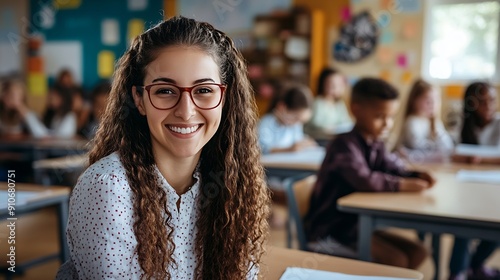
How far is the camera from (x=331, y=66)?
538cm

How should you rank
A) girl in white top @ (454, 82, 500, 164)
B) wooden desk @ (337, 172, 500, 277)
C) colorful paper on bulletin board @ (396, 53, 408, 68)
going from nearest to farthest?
1. wooden desk @ (337, 172, 500, 277)
2. girl in white top @ (454, 82, 500, 164)
3. colorful paper on bulletin board @ (396, 53, 408, 68)

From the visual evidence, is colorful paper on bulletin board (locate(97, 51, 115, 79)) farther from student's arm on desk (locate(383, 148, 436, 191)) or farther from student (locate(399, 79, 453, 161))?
student's arm on desk (locate(383, 148, 436, 191))

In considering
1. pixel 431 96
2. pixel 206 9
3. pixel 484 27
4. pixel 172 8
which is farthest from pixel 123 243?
pixel 172 8

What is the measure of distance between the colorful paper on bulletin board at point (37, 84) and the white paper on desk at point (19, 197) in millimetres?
5536

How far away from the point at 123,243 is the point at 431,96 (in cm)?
275

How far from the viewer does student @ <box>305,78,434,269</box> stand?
6.16ft

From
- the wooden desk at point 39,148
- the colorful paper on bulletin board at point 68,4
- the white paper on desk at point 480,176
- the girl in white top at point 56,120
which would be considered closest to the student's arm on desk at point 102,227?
the white paper on desk at point 480,176

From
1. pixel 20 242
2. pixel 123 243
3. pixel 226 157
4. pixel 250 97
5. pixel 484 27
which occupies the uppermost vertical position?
pixel 484 27

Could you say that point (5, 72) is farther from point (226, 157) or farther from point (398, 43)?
point (226, 157)

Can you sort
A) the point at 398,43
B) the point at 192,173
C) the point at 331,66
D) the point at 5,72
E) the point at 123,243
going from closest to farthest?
the point at 123,243
the point at 192,173
the point at 398,43
the point at 331,66
the point at 5,72

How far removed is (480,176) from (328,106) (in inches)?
101

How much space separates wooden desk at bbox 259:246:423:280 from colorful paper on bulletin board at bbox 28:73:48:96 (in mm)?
6529

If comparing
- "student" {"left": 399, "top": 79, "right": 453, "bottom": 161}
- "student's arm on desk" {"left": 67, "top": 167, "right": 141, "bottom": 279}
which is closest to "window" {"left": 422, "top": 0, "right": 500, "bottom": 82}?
"student" {"left": 399, "top": 79, "right": 453, "bottom": 161}

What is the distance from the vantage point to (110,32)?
6.49 metres
